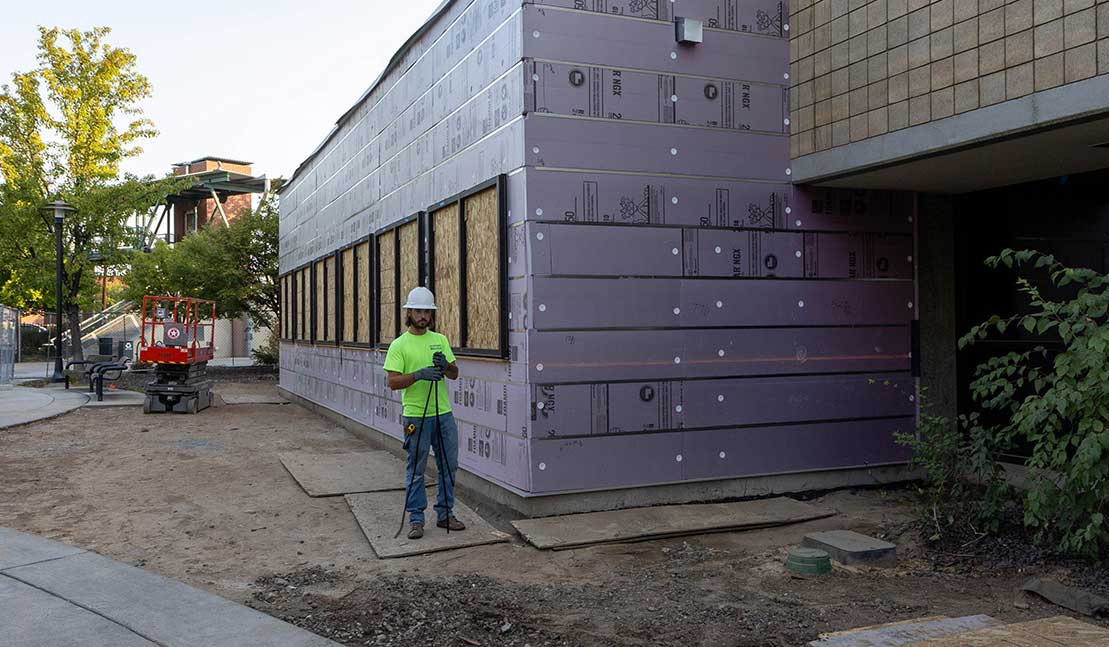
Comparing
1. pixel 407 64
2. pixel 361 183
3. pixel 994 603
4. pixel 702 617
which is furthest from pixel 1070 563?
pixel 361 183

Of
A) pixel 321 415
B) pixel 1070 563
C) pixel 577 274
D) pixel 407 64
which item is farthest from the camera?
pixel 321 415

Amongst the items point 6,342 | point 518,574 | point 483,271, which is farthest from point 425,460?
point 6,342

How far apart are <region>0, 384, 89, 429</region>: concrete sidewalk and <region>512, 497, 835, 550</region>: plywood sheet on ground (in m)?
11.4

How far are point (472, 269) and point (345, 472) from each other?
10.1 ft

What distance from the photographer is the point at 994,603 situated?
563 centimetres

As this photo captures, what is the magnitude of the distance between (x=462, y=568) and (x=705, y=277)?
351 cm

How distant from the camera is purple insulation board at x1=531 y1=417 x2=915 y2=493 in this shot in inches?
304

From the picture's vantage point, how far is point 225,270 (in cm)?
2817

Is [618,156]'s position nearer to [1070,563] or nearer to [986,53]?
[986,53]

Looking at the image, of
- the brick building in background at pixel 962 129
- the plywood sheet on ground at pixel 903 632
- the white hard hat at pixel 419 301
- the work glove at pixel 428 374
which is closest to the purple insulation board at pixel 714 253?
the brick building in background at pixel 962 129

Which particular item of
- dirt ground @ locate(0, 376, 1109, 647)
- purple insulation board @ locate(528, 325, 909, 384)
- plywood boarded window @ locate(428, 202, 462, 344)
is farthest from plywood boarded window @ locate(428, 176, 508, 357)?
dirt ground @ locate(0, 376, 1109, 647)

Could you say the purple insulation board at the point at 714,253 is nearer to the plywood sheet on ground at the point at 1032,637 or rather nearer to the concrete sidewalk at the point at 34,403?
the plywood sheet on ground at the point at 1032,637

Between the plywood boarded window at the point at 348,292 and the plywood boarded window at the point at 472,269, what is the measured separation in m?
4.38

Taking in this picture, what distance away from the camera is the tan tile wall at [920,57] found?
621cm
